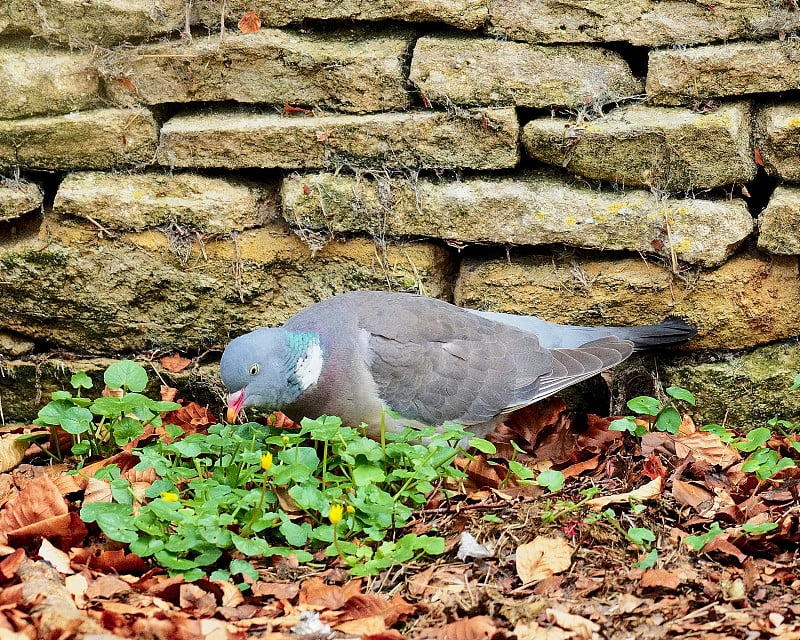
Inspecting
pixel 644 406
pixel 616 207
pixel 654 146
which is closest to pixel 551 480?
pixel 644 406

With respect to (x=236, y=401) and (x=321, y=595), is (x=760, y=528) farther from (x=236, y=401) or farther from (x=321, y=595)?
(x=236, y=401)

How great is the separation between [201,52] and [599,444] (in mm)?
2321

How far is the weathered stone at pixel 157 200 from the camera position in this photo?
12.7 feet

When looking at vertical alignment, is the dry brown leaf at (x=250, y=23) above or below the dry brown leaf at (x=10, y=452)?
above

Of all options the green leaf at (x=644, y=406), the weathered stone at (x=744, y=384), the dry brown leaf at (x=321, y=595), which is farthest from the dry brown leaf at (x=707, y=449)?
the dry brown leaf at (x=321, y=595)

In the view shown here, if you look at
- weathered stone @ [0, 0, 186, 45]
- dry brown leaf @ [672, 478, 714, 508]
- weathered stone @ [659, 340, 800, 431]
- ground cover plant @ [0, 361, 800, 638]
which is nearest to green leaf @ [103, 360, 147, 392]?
ground cover plant @ [0, 361, 800, 638]

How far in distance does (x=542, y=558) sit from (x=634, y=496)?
20.6 inches

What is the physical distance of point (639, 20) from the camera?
3.54 m

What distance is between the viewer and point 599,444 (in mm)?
3701

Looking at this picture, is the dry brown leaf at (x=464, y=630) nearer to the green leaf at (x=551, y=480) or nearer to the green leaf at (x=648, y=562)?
the green leaf at (x=648, y=562)

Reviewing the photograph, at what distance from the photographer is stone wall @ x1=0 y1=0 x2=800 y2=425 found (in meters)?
3.59

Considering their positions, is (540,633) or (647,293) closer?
(540,633)

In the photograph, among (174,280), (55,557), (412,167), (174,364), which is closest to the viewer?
(55,557)

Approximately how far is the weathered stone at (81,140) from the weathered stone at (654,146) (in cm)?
165
